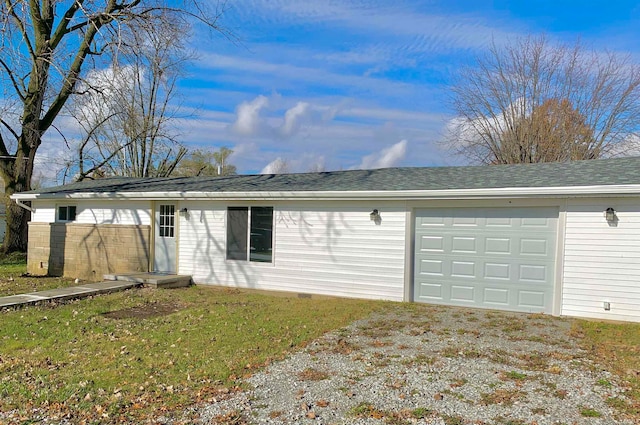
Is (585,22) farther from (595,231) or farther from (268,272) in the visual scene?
(268,272)

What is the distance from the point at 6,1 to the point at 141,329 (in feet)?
27.6

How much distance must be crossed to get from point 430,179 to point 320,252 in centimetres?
284

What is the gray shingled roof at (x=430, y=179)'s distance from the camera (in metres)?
8.16

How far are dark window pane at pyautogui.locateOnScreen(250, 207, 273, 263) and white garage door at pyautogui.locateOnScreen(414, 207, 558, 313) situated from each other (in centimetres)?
339

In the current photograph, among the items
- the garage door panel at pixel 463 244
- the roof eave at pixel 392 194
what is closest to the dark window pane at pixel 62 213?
the roof eave at pixel 392 194

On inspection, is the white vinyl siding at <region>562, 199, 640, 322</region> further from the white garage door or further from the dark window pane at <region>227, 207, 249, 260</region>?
the dark window pane at <region>227, 207, 249, 260</region>

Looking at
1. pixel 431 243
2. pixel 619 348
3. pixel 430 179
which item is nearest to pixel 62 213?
pixel 430 179

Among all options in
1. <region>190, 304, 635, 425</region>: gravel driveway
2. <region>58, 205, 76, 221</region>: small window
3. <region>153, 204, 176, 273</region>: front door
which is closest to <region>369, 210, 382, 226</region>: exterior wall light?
<region>190, 304, 635, 425</region>: gravel driveway

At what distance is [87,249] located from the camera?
12688mm

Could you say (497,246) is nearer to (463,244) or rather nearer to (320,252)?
(463,244)

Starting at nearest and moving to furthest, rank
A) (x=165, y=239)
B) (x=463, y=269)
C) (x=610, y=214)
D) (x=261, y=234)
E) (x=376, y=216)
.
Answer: (x=610, y=214) < (x=463, y=269) < (x=376, y=216) < (x=261, y=234) < (x=165, y=239)

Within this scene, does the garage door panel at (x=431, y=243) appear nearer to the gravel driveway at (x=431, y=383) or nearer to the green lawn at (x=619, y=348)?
the gravel driveway at (x=431, y=383)

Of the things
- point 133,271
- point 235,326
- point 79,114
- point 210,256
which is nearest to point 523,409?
point 235,326

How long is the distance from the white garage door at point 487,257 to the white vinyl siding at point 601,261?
1.00 feet
